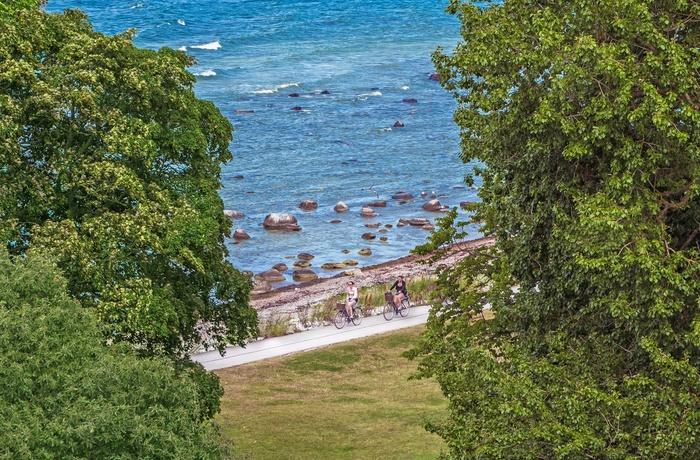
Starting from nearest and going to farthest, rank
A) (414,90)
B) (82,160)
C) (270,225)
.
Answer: (82,160) < (270,225) < (414,90)

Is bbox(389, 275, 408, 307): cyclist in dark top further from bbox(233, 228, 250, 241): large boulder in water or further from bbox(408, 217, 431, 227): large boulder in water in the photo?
bbox(408, 217, 431, 227): large boulder in water

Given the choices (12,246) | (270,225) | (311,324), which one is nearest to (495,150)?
(12,246)

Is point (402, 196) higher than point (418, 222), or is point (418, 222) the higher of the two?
point (402, 196)

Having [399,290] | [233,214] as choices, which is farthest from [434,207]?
[399,290]

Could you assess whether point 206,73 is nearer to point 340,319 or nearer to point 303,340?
point 340,319

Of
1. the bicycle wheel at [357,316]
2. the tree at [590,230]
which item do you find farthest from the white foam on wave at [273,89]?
the tree at [590,230]

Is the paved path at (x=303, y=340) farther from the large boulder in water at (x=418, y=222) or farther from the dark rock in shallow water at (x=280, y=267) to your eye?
the large boulder in water at (x=418, y=222)

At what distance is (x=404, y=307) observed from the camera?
42156 mm

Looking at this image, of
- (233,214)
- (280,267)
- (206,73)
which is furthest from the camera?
(206,73)

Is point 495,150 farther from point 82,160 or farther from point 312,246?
point 312,246

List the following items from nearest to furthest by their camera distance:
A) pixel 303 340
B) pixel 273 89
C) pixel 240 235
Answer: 1. pixel 303 340
2. pixel 240 235
3. pixel 273 89

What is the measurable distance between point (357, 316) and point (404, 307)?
2.47 meters

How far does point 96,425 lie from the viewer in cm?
1540

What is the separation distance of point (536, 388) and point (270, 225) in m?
49.4
